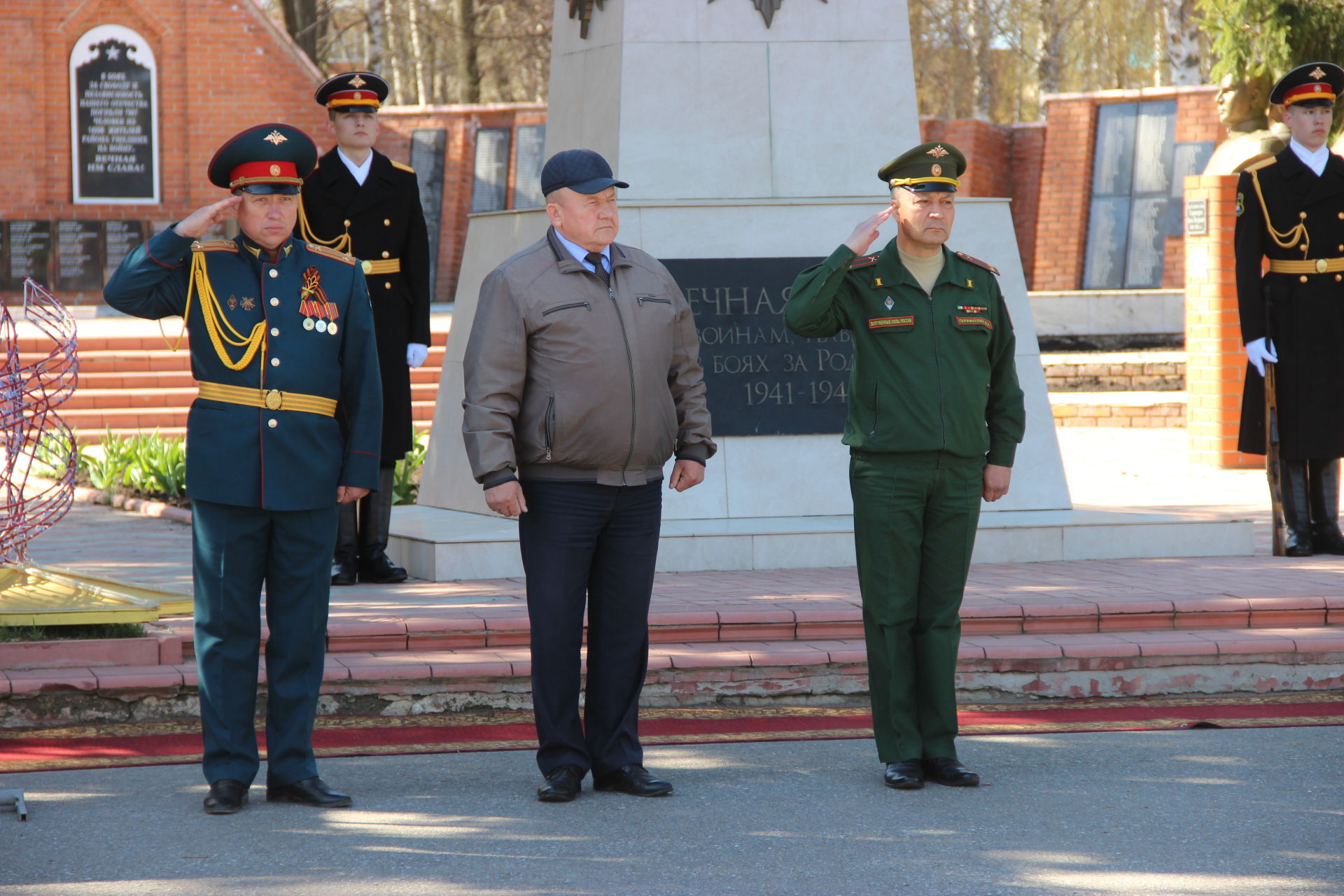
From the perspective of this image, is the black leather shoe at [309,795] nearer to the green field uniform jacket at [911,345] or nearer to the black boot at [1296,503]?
the green field uniform jacket at [911,345]

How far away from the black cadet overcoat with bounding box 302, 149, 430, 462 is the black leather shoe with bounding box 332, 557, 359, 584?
0.52 meters

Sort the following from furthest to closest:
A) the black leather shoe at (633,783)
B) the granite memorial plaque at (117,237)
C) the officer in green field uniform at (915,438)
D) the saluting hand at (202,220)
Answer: the granite memorial plaque at (117,237), the officer in green field uniform at (915,438), the black leather shoe at (633,783), the saluting hand at (202,220)

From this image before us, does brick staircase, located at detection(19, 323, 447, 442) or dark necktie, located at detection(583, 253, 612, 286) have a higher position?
dark necktie, located at detection(583, 253, 612, 286)

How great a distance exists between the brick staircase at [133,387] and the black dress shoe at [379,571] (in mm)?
7410

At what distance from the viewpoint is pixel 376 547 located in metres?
7.38

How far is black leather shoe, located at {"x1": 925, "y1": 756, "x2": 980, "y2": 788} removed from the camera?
4.71m

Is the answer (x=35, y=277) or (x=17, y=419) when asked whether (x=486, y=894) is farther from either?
(x=35, y=277)

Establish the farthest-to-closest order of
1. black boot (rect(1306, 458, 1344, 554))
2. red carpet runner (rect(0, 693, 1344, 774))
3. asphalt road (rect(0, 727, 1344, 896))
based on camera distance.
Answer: black boot (rect(1306, 458, 1344, 554))
red carpet runner (rect(0, 693, 1344, 774))
asphalt road (rect(0, 727, 1344, 896))

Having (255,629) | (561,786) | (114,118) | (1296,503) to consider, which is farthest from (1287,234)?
(114,118)

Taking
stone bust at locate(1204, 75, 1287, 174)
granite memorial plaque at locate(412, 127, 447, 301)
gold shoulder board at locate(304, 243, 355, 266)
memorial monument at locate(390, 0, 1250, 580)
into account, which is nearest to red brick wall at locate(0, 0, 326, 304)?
granite memorial plaque at locate(412, 127, 447, 301)

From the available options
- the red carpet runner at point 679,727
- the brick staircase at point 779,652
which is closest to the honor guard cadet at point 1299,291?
the brick staircase at point 779,652

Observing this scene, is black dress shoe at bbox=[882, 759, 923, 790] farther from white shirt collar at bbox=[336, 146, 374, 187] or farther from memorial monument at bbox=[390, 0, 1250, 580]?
white shirt collar at bbox=[336, 146, 374, 187]

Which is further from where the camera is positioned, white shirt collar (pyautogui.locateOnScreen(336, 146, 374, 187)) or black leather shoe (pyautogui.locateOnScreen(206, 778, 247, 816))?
white shirt collar (pyautogui.locateOnScreen(336, 146, 374, 187))

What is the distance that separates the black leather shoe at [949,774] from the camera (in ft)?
15.5
